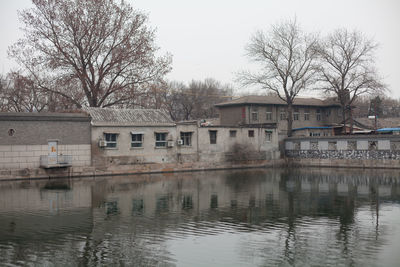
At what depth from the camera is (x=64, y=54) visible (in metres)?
36.7

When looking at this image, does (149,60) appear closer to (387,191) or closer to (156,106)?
(156,106)

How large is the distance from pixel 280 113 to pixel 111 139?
2387 centimetres

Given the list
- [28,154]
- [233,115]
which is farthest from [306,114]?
[28,154]

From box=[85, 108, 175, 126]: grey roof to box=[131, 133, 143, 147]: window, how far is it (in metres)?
0.93

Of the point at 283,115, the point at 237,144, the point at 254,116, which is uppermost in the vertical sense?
the point at 283,115

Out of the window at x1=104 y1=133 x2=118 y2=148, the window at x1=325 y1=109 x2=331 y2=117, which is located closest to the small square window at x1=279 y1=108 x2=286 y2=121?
the window at x1=325 y1=109 x2=331 y2=117

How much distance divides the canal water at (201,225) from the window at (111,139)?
8.36m

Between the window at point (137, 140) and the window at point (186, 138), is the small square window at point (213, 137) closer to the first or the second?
the window at point (186, 138)

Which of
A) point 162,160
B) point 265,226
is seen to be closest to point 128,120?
point 162,160

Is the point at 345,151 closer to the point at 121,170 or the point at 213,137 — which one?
the point at 213,137

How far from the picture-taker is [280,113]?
5119cm

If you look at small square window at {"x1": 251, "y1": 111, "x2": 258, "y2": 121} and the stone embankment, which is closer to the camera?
the stone embankment

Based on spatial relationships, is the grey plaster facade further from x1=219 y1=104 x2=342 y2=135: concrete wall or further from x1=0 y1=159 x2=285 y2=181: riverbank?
x1=219 y1=104 x2=342 y2=135: concrete wall

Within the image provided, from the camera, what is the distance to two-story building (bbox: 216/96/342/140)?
4841 cm
